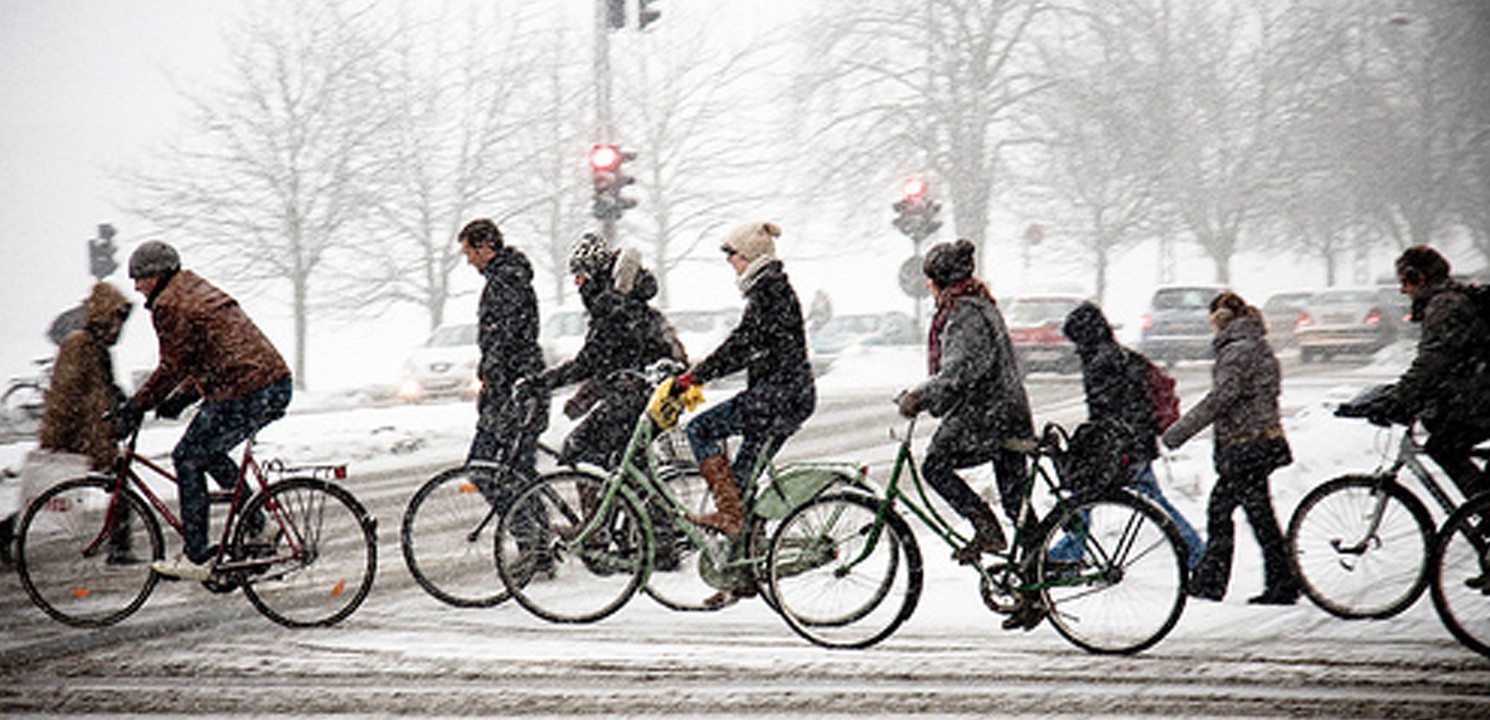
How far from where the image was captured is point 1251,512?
6.86 m

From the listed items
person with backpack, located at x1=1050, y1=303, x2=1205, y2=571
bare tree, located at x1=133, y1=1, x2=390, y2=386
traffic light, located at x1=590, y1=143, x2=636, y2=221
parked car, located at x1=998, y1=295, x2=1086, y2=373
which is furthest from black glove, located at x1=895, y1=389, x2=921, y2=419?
bare tree, located at x1=133, y1=1, x2=390, y2=386

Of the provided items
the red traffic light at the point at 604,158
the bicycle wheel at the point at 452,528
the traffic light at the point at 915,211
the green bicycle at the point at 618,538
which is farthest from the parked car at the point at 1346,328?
the bicycle wheel at the point at 452,528

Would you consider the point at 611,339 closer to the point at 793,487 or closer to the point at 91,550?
the point at 793,487

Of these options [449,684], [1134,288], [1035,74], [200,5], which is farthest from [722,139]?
[1134,288]

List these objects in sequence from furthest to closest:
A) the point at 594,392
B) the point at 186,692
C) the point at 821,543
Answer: the point at 594,392, the point at 821,543, the point at 186,692

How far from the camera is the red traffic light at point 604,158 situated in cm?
1409

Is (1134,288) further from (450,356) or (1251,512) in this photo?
(1251,512)

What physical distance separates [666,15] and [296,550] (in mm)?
31248

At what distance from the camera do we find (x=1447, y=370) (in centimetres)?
635

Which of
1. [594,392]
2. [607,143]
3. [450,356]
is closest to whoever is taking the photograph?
[594,392]

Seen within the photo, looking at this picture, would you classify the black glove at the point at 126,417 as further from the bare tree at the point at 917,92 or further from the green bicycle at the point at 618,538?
the bare tree at the point at 917,92

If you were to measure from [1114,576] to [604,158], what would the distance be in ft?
30.2

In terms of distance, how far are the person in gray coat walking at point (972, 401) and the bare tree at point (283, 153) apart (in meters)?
25.3

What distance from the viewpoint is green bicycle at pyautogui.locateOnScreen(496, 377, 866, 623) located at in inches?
259
